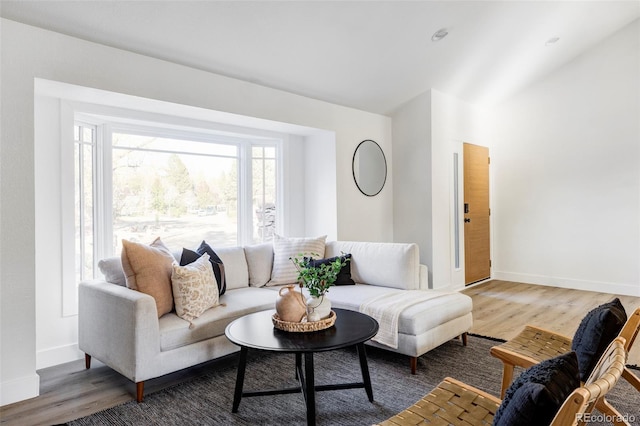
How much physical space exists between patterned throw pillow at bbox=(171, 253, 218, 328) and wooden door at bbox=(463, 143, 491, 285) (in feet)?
12.5

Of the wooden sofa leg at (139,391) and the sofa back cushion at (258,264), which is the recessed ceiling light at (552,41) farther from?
the wooden sofa leg at (139,391)

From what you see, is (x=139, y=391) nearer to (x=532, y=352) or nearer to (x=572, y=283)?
(x=532, y=352)

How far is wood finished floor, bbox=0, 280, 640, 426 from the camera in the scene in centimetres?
233

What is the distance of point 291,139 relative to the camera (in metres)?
4.79

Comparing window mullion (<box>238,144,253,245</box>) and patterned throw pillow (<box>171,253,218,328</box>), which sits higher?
window mullion (<box>238,144,253,245</box>)

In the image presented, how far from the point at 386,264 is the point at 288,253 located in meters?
0.91

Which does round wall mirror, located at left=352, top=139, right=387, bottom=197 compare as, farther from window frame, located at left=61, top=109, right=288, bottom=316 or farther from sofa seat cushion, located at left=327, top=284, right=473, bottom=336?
sofa seat cushion, located at left=327, top=284, right=473, bottom=336

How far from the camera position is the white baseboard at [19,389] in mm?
2402

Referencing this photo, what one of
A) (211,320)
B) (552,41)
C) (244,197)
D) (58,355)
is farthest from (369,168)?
(58,355)

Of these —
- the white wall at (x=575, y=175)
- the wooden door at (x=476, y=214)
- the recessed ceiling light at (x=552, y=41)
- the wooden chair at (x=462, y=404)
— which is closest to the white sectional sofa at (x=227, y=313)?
the wooden chair at (x=462, y=404)

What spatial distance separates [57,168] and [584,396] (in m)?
3.36

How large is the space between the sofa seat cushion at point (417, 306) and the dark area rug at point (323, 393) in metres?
0.30

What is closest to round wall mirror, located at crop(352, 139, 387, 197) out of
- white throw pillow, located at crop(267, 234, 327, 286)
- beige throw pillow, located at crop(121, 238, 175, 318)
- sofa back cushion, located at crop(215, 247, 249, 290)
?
white throw pillow, located at crop(267, 234, 327, 286)

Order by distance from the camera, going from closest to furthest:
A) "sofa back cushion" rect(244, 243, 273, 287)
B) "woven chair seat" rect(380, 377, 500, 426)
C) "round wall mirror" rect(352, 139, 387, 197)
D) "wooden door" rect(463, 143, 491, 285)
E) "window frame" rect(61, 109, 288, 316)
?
"woven chair seat" rect(380, 377, 500, 426), "window frame" rect(61, 109, 288, 316), "sofa back cushion" rect(244, 243, 273, 287), "round wall mirror" rect(352, 139, 387, 197), "wooden door" rect(463, 143, 491, 285)
